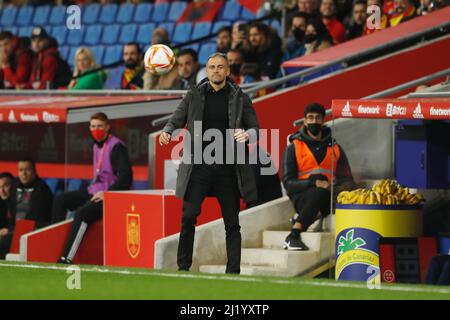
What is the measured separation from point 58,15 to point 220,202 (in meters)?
14.9

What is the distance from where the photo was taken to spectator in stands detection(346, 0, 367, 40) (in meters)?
17.5

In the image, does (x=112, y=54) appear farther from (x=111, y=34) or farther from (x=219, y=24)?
(x=219, y=24)

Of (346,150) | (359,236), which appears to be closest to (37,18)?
(346,150)

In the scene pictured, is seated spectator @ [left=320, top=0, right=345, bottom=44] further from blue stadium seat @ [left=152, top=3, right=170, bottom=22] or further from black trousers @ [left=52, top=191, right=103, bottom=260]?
blue stadium seat @ [left=152, top=3, right=170, bottom=22]

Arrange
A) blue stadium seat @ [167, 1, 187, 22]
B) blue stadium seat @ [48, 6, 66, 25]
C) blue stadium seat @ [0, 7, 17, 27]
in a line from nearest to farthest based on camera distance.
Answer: blue stadium seat @ [167, 1, 187, 22]
blue stadium seat @ [48, 6, 66, 25]
blue stadium seat @ [0, 7, 17, 27]

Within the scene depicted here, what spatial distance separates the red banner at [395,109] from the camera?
1255 centimetres

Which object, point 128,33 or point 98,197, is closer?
point 98,197

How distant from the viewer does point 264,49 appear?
17.7 m

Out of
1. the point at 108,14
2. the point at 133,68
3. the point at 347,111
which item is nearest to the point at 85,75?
the point at 133,68

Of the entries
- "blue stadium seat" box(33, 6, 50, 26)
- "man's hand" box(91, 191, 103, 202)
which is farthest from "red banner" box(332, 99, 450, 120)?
"blue stadium seat" box(33, 6, 50, 26)

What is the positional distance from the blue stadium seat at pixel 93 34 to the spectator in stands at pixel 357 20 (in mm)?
7410

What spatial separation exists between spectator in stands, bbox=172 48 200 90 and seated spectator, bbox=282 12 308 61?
131 cm

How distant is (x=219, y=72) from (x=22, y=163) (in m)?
5.92
